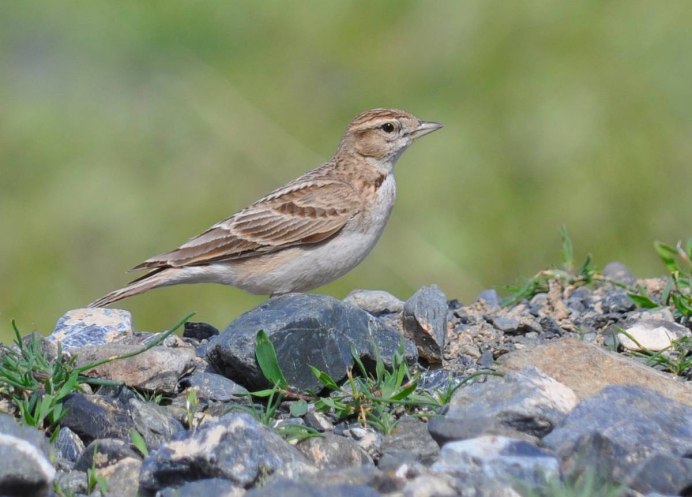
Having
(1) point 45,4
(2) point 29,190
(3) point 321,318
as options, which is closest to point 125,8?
(1) point 45,4

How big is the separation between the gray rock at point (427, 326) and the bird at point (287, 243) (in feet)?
4.29

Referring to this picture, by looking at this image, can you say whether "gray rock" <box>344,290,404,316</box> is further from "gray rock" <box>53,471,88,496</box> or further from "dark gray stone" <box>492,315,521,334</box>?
"gray rock" <box>53,471,88,496</box>

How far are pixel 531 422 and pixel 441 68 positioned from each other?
575cm

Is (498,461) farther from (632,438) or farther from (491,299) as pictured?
(491,299)

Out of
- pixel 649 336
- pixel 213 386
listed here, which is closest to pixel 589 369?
pixel 649 336

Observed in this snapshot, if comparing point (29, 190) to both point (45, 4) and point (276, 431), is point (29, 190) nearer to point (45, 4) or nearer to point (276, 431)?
point (45, 4)

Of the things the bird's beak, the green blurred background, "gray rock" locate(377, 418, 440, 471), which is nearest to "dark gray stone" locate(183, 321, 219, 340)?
"gray rock" locate(377, 418, 440, 471)

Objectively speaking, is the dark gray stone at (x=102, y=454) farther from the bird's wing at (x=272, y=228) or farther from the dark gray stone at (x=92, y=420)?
the bird's wing at (x=272, y=228)

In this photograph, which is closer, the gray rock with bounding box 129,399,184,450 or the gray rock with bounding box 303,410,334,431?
the gray rock with bounding box 129,399,184,450

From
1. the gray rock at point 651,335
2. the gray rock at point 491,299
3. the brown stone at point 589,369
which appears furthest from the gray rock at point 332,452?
the gray rock at point 491,299

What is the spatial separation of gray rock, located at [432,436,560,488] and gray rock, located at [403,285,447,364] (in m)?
1.58

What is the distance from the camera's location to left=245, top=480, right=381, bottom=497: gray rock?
396 centimetres

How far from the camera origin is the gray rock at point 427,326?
6.04m

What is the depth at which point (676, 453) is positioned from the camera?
14.8 feet
